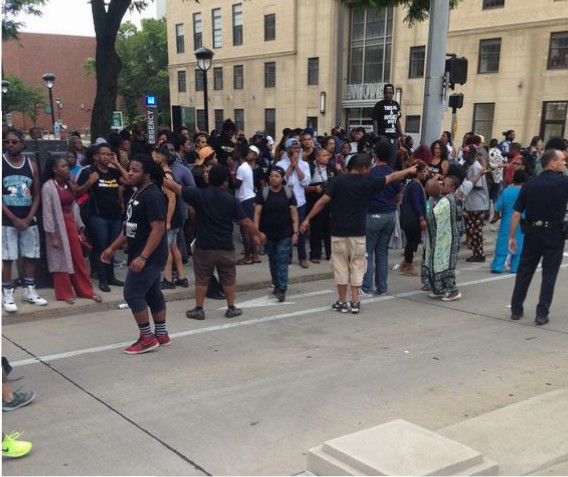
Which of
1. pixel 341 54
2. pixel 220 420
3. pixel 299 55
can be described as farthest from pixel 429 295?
pixel 299 55

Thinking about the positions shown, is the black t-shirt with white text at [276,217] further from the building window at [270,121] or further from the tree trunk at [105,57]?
the building window at [270,121]

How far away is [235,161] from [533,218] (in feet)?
17.5

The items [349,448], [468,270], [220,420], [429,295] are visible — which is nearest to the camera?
[349,448]

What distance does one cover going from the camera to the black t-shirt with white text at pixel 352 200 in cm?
679

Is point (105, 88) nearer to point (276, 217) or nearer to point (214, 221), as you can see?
point (276, 217)

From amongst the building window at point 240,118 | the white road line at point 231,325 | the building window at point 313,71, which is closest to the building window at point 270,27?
the building window at point 313,71

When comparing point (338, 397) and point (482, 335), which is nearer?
point (338, 397)

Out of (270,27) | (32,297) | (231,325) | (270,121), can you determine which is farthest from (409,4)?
(270,121)

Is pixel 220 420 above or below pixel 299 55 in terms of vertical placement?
below

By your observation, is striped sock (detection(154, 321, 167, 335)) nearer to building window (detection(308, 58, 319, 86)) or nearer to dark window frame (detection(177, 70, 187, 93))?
building window (detection(308, 58, 319, 86))

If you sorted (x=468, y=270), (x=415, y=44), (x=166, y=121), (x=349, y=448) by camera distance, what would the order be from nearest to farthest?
1. (x=349, y=448)
2. (x=468, y=270)
3. (x=415, y=44)
4. (x=166, y=121)

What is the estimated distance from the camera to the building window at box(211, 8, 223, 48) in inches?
1558

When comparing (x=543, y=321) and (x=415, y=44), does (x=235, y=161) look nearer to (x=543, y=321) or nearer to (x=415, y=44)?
(x=543, y=321)

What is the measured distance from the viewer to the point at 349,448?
10.7 ft
